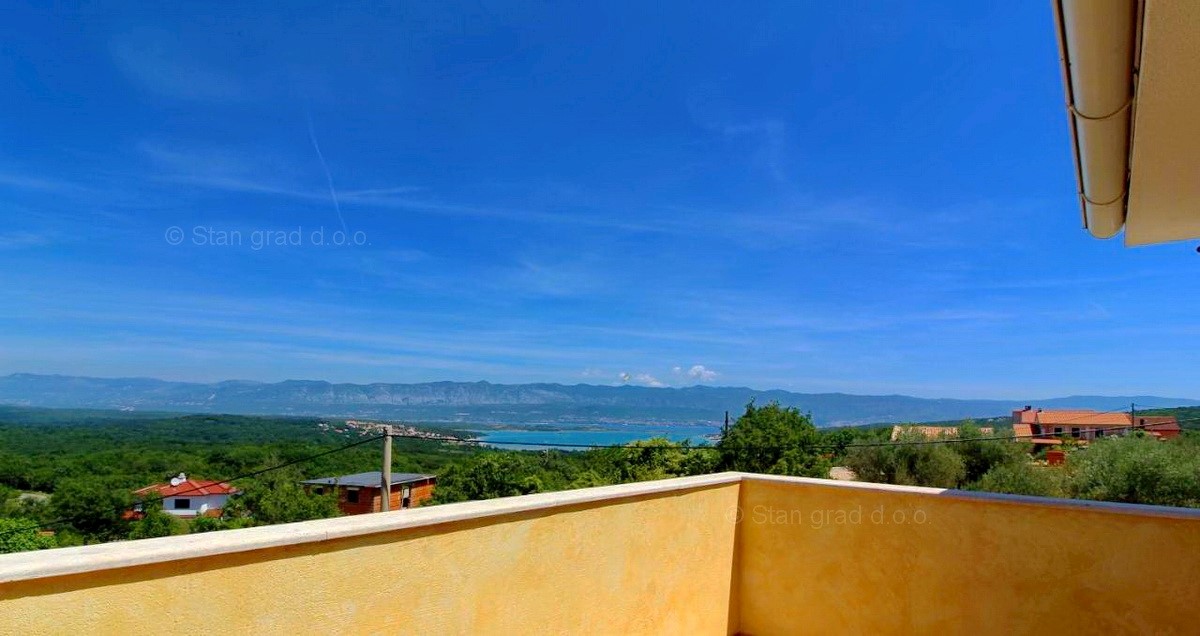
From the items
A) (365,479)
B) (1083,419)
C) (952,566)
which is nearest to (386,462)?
(952,566)

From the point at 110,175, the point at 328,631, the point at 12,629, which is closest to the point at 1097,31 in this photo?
the point at 328,631

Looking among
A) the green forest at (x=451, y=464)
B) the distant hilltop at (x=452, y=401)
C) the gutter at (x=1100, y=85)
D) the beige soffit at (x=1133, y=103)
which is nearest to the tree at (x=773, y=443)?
the green forest at (x=451, y=464)

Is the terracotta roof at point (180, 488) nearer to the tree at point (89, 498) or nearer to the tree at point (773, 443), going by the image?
the tree at point (89, 498)

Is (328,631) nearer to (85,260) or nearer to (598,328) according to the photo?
(85,260)

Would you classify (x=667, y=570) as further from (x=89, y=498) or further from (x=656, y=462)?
(x=89, y=498)

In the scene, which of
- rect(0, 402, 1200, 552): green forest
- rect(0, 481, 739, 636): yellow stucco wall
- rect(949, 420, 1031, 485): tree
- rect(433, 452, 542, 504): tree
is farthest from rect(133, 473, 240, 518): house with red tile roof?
rect(949, 420, 1031, 485): tree

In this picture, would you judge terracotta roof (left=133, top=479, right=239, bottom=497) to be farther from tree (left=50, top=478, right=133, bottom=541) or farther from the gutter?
the gutter
